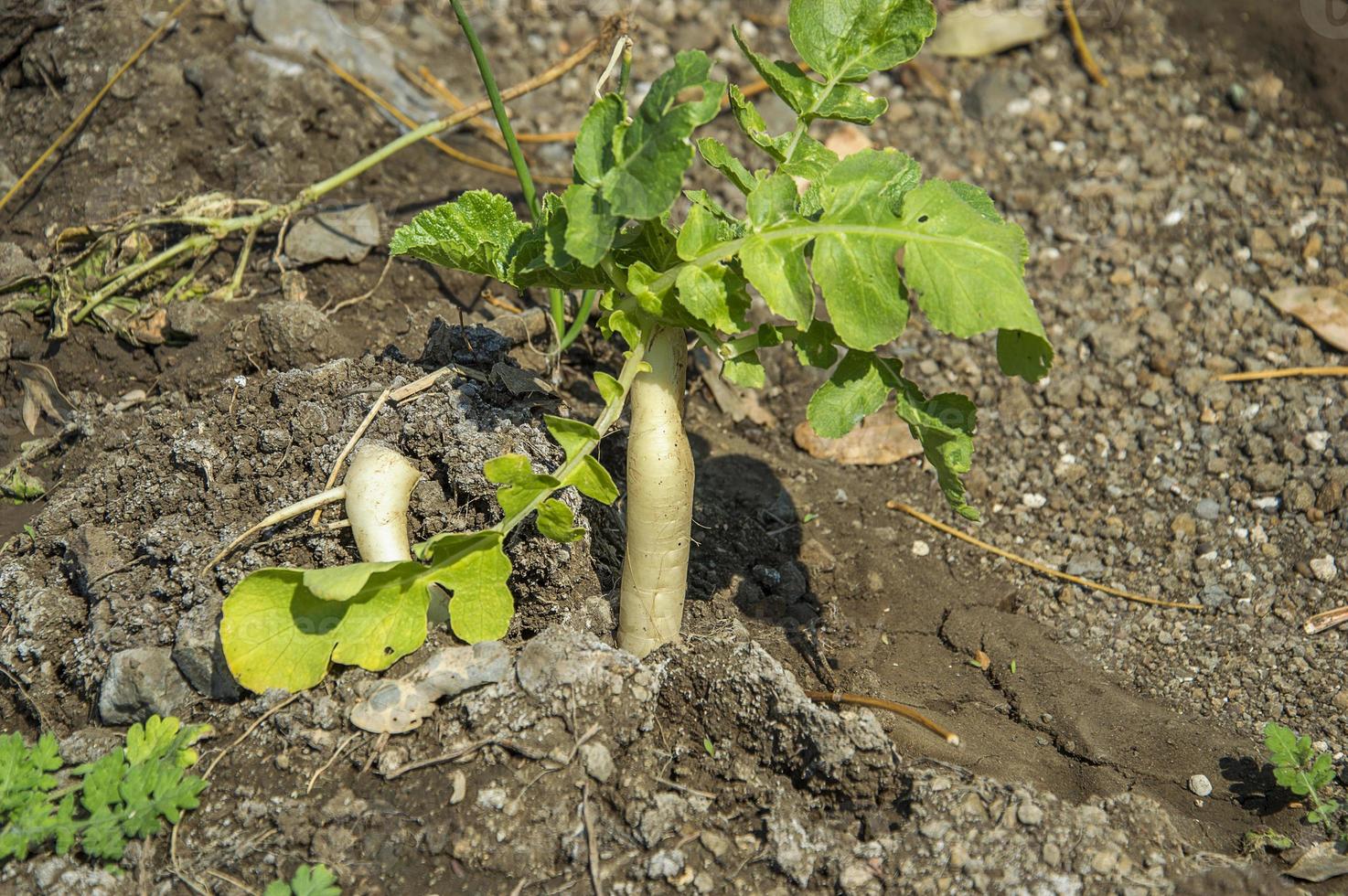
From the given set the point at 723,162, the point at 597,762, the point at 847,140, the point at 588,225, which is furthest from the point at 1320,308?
the point at 597,762

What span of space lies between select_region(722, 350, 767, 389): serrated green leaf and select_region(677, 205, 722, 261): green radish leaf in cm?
24

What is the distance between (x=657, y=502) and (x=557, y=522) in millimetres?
227

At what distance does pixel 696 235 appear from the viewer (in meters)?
2.21

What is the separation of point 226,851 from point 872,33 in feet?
7.18

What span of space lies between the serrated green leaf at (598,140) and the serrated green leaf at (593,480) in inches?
22.3

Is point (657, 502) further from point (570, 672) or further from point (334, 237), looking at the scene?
point (334, 237)

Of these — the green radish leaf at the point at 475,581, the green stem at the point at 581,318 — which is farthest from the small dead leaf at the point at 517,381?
the green radish leaf at the point at 475,581

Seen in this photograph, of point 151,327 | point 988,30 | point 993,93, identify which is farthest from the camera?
point 988,30

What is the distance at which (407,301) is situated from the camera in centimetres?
356

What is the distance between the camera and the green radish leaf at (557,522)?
2318 millimetres

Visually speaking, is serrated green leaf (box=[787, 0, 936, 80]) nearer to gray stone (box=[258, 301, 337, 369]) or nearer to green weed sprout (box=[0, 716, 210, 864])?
gray stone (box=[258, 301, 337, 369])

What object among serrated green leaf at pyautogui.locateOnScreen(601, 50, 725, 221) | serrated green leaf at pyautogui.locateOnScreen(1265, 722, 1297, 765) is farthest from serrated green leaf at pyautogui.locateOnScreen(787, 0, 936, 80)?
serrated green leaf at pyautogui.locateOnScreen(1265, 722, 1297, 765)

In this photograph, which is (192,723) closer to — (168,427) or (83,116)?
(168,427)

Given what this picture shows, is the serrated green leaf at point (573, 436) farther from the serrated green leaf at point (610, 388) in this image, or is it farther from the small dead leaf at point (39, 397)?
the small dead leaf at point (39, 397)
